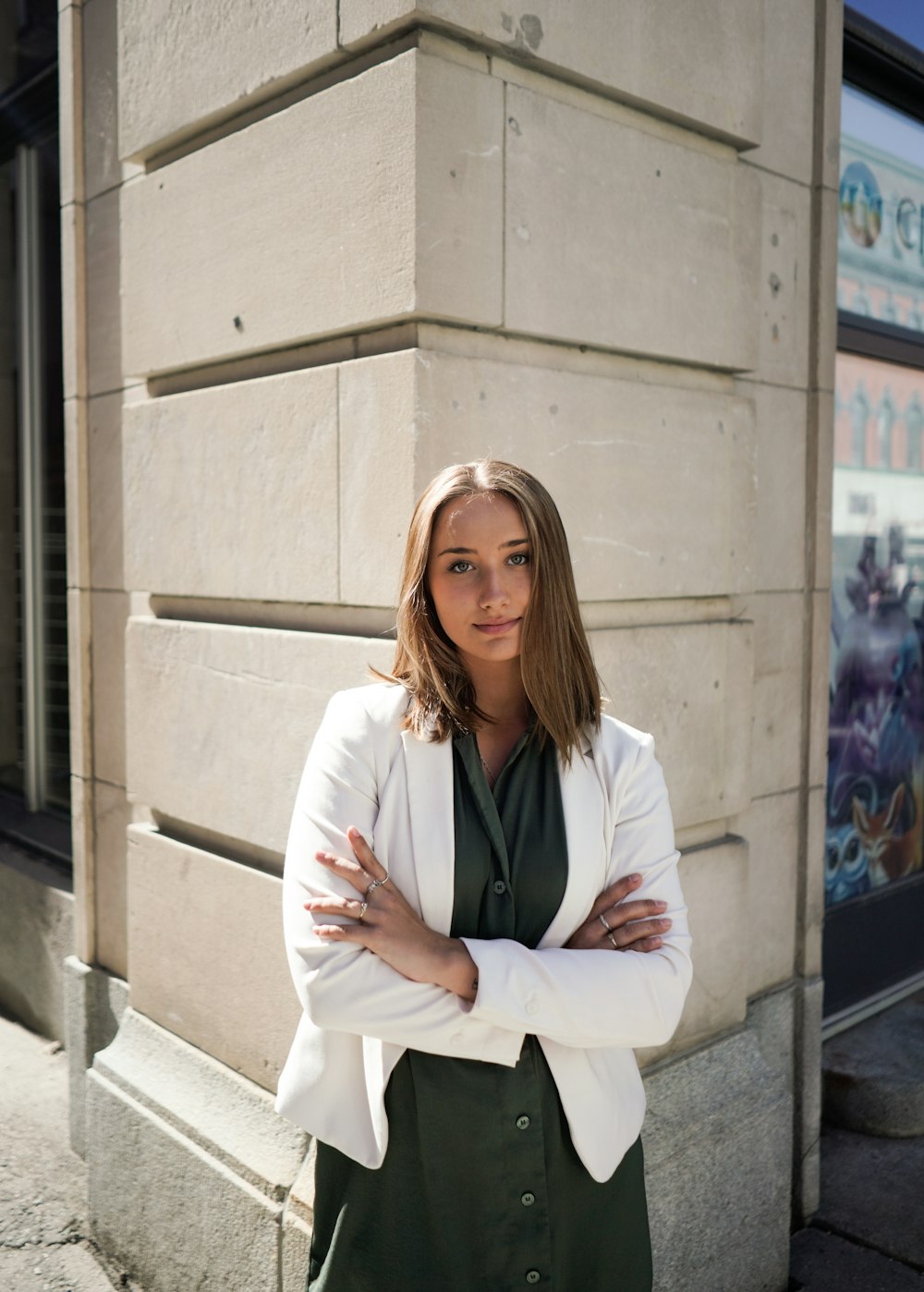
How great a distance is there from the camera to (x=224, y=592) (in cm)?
356

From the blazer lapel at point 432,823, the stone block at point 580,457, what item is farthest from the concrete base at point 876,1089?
the blazer lapel at point 432,823

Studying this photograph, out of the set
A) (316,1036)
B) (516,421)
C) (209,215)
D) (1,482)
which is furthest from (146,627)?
(1,482)

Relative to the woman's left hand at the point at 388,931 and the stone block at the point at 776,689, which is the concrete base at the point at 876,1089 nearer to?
the stone block at the point at 776,689

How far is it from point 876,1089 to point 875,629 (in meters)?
2.20

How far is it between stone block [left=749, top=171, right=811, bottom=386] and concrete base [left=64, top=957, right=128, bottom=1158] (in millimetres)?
3178

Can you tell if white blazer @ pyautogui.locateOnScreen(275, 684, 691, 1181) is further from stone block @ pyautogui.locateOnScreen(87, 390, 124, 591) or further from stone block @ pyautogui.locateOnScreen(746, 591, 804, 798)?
stone block @ pyautogui.locateOnScreen(87, 390, 124, 591)

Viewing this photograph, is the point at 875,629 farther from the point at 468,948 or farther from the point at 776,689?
the point at 468,948

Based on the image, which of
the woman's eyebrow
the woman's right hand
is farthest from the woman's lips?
the woman's right hand

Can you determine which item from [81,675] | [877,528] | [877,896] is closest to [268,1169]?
[81,675]

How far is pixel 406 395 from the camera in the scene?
280cm

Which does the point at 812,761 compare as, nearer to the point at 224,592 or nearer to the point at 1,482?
the point at 224,592

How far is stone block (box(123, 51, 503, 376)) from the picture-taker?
2785mm

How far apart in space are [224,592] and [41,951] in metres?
2.70

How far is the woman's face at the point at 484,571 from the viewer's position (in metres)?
2.19
